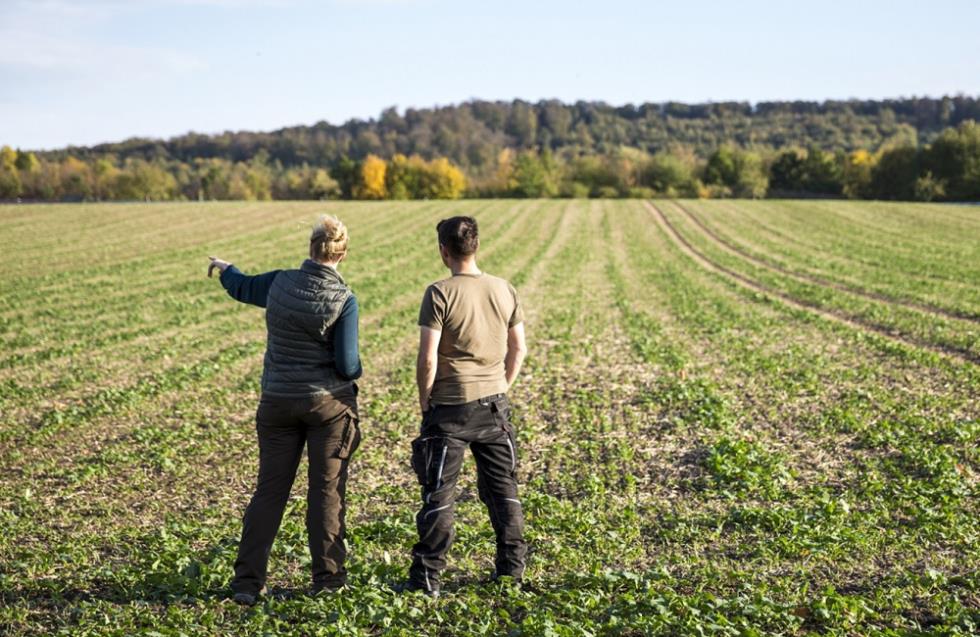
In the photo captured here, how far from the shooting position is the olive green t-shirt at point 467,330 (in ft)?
18.6

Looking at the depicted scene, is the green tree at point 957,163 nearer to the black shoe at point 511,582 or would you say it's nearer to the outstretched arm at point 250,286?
the black shoe at point 511,582

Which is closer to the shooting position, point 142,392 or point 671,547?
point 671,547

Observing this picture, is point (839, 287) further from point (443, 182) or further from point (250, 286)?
point (443, 182)

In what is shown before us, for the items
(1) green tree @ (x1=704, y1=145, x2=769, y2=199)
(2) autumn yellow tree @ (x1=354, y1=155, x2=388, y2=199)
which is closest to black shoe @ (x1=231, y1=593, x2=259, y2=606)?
(1) green tree @ (x1=704, y1=145, x2=769, y2=199)

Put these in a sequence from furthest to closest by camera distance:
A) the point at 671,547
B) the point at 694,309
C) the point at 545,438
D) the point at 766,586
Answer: the point at 694,309 → the point at 545,438 → the point at 671,547 → the point at 766,586

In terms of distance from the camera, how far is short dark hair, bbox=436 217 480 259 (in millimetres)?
5656

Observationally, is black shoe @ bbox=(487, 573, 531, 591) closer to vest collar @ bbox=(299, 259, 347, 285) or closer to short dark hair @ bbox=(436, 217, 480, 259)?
short dark hair @ bbox=(436, 217, 480, 259)

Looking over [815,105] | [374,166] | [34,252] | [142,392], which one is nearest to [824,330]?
[142,392]

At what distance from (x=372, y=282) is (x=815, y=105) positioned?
197 m

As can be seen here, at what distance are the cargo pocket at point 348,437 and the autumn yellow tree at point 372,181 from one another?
97.0 metres

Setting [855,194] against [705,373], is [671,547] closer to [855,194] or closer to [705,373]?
[705,373]

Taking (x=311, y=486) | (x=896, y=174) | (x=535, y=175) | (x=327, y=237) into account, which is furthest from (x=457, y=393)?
(x=896, y=174)

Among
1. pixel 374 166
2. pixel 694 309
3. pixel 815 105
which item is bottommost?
pixel 694 309

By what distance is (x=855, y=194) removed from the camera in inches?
3647
